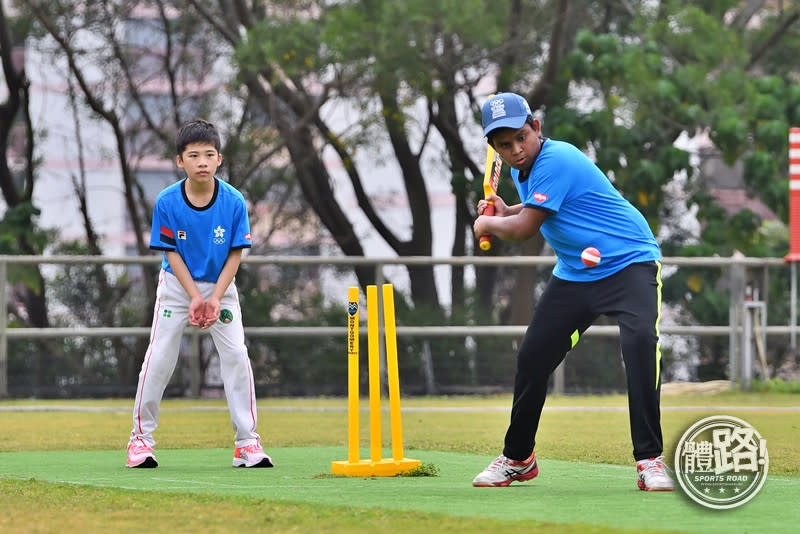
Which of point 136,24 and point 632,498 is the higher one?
point 136,24

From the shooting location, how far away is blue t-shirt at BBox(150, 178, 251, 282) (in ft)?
27.5

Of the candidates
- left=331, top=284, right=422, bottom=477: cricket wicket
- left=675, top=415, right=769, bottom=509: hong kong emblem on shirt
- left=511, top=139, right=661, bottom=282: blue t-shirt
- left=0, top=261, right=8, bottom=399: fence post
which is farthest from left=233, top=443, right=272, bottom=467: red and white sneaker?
left=0, top=261, right=8, bottom=399: fence post

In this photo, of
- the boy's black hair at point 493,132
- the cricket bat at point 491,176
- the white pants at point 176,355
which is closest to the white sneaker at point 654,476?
the cricket bat at point 491,176

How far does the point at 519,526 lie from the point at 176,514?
1.35m

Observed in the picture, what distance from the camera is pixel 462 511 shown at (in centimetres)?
585

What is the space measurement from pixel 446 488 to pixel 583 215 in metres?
1.40

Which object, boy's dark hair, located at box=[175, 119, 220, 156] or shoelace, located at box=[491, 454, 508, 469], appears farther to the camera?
boy's dark hair, located at box=[175, 119, 220, 156]

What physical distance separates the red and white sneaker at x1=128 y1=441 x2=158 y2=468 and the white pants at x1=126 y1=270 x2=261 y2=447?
0.17 meters

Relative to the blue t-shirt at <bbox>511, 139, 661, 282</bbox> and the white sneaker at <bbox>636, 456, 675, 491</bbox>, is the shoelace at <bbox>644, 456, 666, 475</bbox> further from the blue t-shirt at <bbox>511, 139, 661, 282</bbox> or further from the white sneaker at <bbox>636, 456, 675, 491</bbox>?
the blue t-shirt at <bbox>511, 139, 661, 282</bbox>

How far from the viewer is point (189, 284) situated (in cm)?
831

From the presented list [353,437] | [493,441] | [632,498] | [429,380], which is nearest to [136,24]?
[429,380]

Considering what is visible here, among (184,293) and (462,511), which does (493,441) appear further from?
(462,511)

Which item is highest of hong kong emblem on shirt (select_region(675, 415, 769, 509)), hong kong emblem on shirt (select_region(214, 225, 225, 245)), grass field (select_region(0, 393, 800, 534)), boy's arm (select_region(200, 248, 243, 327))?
hong kong emblem on shirt (select_region(214, 225, 225, 245))

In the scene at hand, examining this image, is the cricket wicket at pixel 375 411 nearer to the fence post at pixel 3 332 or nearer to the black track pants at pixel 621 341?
the black track pants at pixel 621 341
